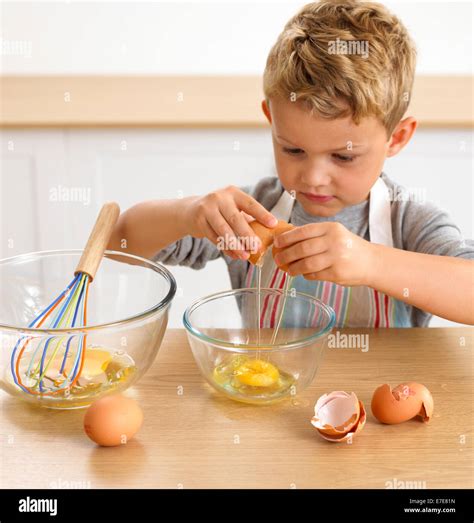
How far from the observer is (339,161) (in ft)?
3.78

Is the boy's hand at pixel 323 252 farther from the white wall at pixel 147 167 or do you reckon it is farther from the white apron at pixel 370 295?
the white wall at pixel 147 167

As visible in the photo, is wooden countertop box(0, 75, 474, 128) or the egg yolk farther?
wooden countertop box(0, 75, 474, 128)

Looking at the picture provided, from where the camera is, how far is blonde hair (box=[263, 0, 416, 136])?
1.10 metres

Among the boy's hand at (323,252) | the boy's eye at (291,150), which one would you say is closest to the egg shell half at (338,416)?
the boy's hand at (323,252)

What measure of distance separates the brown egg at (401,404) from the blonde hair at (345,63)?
0.42 m

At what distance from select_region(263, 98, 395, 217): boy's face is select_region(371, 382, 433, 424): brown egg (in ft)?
1.23

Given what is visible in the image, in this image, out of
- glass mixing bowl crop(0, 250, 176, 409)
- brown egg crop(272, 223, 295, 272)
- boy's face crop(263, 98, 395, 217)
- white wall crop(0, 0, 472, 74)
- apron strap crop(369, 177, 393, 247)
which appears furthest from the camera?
white wall crop(0, 0, 472, 74)

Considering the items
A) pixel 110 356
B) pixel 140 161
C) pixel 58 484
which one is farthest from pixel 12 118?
pixel 58 484

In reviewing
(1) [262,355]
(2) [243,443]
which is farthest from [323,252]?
(2) [243,443]

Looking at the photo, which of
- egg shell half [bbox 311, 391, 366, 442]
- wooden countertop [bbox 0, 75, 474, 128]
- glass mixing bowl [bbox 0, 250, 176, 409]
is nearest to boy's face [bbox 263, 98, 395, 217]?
glass mixing bowl [bbox 0, 250, 176, 409]

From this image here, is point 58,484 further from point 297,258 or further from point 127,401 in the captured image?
point 297,258

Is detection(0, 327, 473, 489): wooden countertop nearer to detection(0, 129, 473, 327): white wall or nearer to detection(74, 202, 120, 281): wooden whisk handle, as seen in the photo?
detection(74, 202, 120, 281): wooden whisk handle

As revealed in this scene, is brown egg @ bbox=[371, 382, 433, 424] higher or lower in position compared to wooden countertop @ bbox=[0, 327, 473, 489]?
higher

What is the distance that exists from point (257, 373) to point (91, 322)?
12.1 inches
